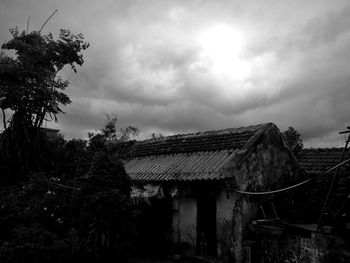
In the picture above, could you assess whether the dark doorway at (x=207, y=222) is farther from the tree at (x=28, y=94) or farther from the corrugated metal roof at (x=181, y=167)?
the tree at (x=28, y=94)

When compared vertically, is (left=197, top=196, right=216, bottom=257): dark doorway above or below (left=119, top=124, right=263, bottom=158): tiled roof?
below

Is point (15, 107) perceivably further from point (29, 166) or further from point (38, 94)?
point (29, 166)

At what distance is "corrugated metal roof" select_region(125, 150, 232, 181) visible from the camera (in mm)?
9673

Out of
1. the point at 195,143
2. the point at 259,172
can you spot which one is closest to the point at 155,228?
the point at 195,143

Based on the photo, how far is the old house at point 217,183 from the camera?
361 inches

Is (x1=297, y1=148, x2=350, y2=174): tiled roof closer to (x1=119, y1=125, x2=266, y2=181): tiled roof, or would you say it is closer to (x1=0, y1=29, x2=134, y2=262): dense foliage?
(x1=119, y1=125, x2=266, y2=181): tiled roof

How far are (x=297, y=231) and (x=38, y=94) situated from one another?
8.33 metres

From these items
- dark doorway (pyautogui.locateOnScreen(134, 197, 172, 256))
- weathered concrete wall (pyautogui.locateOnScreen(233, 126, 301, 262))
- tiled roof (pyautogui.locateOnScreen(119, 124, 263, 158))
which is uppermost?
tiled roof (pyautogui.locateOnScreen(119, 124, 263, 158))

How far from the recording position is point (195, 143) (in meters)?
12.4

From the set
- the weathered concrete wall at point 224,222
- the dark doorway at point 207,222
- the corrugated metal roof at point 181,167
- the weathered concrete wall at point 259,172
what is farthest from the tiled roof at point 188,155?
the dark doorway at point 207,222

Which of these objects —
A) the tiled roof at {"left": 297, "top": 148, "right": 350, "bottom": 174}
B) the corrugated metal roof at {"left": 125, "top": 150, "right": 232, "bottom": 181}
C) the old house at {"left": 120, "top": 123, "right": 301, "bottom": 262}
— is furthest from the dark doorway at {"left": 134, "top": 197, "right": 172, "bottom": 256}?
the tiled roof at {"left": 297, "top": 148, "right": 350, "bottom": 174}

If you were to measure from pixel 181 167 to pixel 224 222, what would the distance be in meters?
2.53

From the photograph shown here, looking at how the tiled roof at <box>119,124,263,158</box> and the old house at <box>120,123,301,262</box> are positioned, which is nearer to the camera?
the old house at <box>120,123,301,262</box>

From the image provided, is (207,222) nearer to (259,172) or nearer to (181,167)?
(181,167)
